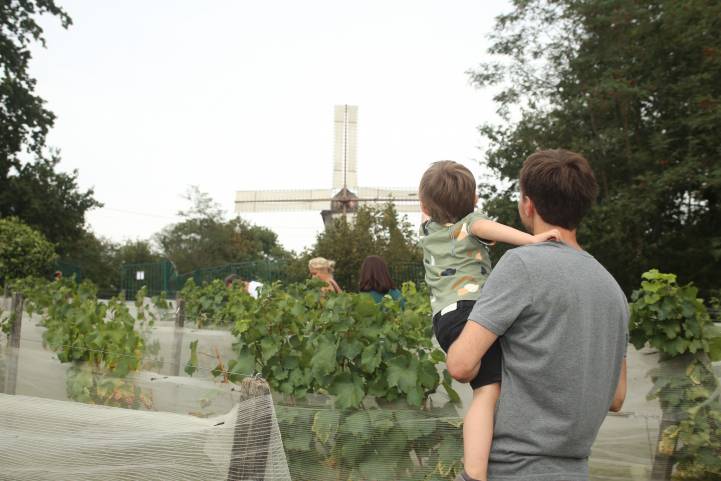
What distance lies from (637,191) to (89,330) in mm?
15225

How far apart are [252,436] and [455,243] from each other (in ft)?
2.92

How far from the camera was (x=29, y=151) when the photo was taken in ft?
88.5

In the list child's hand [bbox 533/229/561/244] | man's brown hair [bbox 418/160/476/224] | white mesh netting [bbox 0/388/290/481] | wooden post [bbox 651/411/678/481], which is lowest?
wooden post [bbox 651/411/678/481]

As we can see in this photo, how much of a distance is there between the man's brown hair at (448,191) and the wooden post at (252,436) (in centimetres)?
83

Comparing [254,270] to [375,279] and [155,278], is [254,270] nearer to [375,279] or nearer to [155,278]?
[155,278]

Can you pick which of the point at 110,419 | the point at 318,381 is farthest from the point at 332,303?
the point at 110,419

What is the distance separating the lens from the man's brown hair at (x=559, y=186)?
1.71 meters

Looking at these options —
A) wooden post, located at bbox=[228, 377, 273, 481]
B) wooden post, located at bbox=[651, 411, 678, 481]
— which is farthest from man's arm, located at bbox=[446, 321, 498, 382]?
wooden post, located at bbox=[651, 411, 678, 481]

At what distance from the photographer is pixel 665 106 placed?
19.3 meters

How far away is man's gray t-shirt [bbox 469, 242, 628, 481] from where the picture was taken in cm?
162

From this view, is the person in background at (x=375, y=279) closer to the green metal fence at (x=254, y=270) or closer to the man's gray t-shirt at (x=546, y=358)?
the man's gray t-shirt at (x=546, y=358)

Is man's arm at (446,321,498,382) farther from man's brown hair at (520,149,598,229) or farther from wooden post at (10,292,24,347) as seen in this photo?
wooden post at (10,292,24,347)

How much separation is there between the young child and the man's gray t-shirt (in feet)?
0.30

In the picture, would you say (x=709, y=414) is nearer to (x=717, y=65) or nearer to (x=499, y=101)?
(x=717, y=65)
